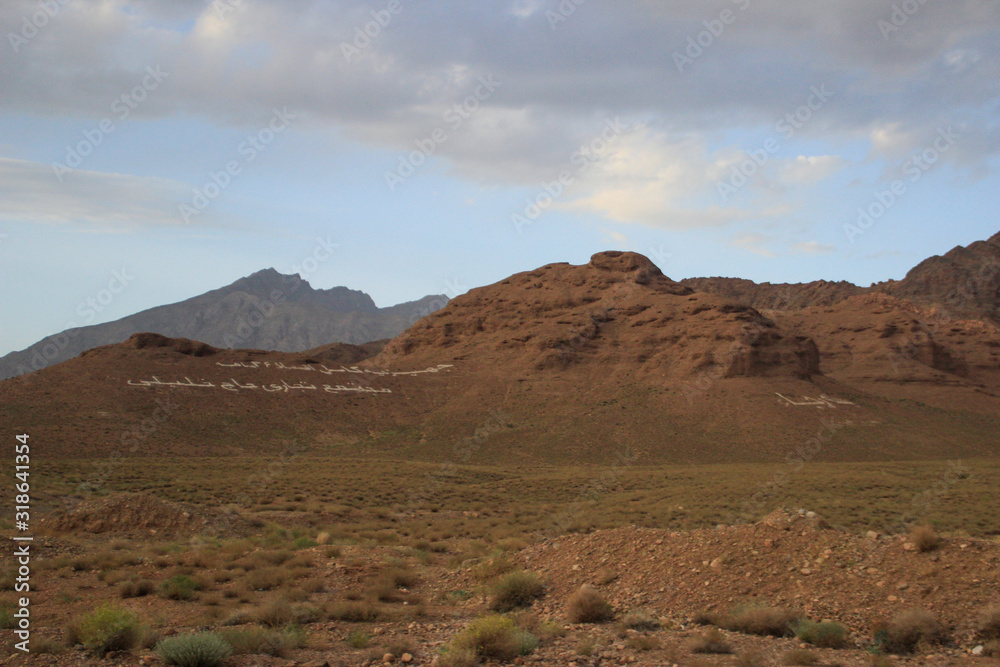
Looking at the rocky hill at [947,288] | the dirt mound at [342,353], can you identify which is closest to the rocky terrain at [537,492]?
the rocky hill at [947,288]

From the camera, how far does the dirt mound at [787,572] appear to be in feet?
31.9

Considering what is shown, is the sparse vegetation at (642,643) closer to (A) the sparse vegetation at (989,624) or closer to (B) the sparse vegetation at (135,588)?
(A) the sparse vegetation at (989,624)

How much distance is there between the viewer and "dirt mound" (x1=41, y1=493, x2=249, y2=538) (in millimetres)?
18469

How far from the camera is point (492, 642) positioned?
27.6ft

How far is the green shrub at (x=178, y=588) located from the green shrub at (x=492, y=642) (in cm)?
595

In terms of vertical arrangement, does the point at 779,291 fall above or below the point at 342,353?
above

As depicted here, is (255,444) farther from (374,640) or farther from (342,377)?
(374,640)

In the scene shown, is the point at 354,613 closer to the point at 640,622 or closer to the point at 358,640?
the point at 358,640

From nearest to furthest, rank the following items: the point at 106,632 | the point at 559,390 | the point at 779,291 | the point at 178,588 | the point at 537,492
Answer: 1. the point at 106,632
2. the point at 178,588
3. the point at 537,492
4. the point at 559,390
5. the point at 779,291

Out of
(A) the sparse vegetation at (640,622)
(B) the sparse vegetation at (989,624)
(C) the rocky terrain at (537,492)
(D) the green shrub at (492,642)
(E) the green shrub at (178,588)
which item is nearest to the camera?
(D) the green shrub at (492,642)

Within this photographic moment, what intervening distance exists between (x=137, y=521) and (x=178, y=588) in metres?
8.41

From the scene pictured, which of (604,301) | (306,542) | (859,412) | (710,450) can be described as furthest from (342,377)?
(306,542)

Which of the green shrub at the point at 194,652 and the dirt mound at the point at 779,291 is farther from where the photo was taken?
the dirt mound at the point at 779,291

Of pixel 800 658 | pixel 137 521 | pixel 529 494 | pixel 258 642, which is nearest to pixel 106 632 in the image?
pixel 258 642
